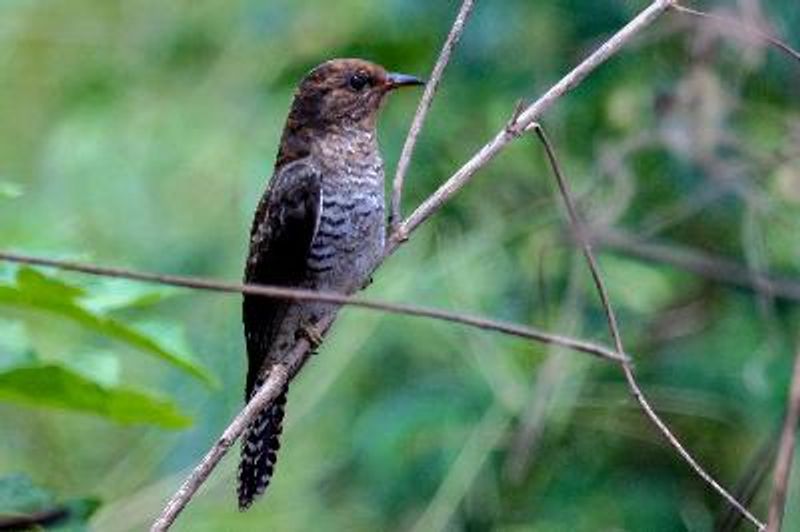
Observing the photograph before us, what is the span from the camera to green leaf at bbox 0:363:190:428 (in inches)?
127

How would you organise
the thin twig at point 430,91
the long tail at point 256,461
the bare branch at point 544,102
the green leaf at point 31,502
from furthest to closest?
1. the long tail at point 256,461
2. the thin twig at point 430,91
3. the bare branch at point 544,102
4. the green leaf at point 31,502

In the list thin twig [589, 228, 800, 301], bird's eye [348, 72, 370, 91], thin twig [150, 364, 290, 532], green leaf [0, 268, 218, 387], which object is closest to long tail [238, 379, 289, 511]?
bird's eye [348, 72, 370, 91]

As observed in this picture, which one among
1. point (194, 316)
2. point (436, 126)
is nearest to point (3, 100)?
point (194, 316)

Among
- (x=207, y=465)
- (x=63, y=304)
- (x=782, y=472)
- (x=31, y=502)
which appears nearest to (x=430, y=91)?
(x=63, y=304)

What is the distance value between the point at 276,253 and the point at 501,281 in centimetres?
108

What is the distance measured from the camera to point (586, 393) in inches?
228

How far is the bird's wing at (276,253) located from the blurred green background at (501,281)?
315 millimetres

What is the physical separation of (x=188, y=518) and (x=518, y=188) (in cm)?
145

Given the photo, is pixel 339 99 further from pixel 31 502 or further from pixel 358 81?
pixel 31 502

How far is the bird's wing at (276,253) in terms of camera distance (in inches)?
A: 197

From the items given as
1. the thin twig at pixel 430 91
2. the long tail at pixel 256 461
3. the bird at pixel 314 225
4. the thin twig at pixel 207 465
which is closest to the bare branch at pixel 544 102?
the thin twig at pixel 430 91

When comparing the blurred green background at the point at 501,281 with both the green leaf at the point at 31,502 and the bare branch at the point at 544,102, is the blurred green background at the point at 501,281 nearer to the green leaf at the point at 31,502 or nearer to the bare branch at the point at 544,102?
the bare branch at the point at 544,102

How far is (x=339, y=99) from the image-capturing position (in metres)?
5.24

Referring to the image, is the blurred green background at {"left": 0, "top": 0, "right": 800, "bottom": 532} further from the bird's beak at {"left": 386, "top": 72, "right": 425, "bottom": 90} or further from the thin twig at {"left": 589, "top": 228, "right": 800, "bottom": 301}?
the bird's beak at {"left": 386, "top": 72, "right": 425, "bottom": 90}
